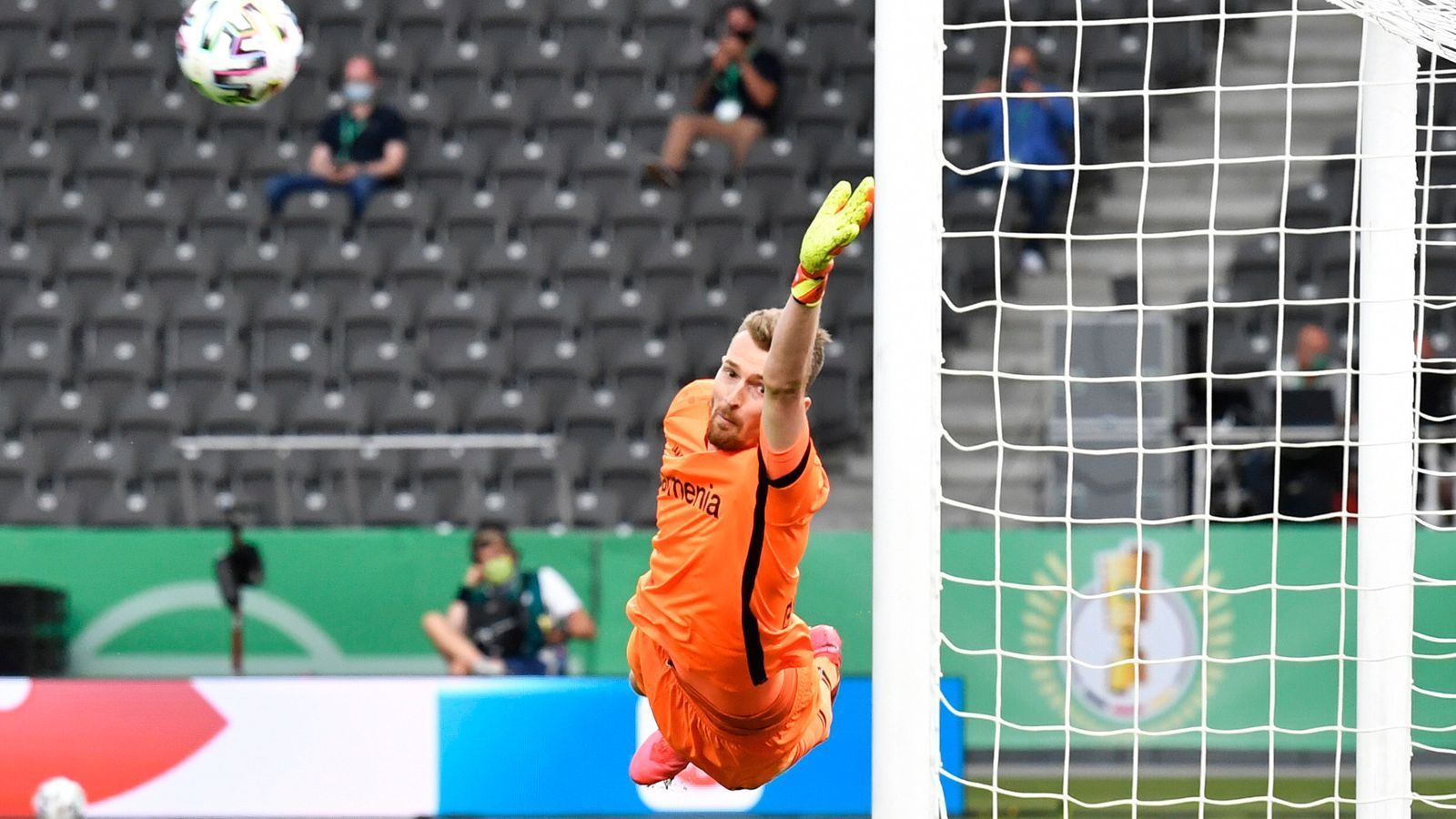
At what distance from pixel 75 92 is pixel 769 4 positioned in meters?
5.10

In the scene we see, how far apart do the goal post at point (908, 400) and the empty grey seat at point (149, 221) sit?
9834 mm

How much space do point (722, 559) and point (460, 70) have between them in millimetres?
9246

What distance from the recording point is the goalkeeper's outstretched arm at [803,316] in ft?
12.5

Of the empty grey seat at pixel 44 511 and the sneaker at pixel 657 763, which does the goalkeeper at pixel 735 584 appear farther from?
the empty grey seat at pixel 44 511

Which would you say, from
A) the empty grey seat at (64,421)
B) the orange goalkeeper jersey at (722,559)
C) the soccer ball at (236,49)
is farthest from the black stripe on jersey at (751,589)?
the empty grey seat at (64,421)

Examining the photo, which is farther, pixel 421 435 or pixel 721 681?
pixel 421 435

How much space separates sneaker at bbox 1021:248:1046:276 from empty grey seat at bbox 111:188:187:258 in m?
5.82

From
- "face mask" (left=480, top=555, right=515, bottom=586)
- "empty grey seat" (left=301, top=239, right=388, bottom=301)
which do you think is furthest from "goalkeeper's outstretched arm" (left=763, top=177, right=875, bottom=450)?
"empty grey seat" (left=301, top=239, right=388, bottom=301)

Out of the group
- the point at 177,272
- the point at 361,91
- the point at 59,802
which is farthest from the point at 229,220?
the point at 59,802

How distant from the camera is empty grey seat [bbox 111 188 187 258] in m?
12.9

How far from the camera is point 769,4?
1343 cm

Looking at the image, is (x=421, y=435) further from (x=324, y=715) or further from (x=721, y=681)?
(x=721, y=681)

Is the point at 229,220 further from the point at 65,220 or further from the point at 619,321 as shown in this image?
the point at 619,321

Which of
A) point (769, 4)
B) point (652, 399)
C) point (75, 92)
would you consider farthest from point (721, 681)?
point (75, 92)
